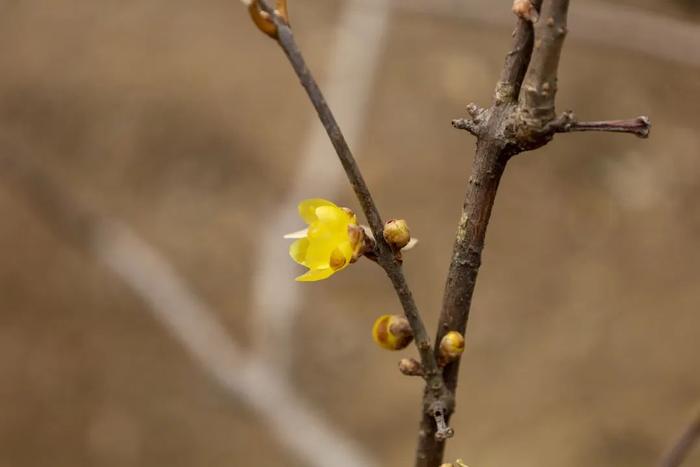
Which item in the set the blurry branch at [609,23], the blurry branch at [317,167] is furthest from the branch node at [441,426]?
the blurry branch at [609,23]

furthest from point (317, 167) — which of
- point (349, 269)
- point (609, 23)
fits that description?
point (609, 23)

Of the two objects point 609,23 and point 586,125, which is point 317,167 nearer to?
point 609,23

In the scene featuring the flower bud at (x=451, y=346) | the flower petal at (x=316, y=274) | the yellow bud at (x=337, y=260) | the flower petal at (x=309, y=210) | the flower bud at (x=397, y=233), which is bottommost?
the flower bud at (x=451, y=346)

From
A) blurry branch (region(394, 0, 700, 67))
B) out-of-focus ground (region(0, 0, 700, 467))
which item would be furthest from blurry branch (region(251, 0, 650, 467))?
blurry branch (region(394, 0, 700, 67))

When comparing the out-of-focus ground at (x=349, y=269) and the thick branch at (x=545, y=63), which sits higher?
the out-of-focus ground at (x=349, y=269)

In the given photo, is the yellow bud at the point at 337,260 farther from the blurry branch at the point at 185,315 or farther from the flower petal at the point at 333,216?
the blurry branch at the point at 185,315

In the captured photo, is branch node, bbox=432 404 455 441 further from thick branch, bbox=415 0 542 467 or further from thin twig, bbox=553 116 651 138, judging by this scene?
thin twig, bbox=553 116 651 138

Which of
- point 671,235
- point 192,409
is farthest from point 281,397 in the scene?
point 671,235
